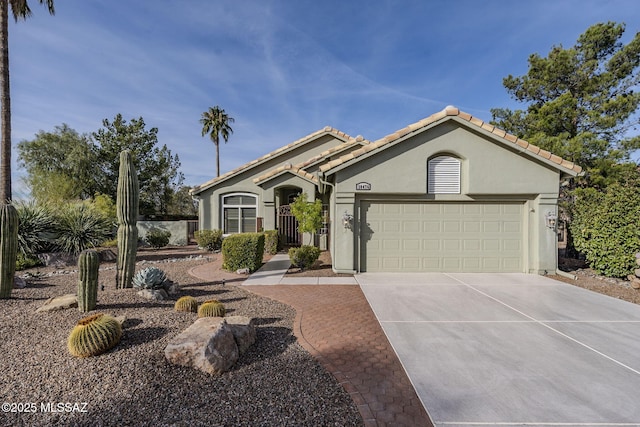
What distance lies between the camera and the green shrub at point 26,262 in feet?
31.3

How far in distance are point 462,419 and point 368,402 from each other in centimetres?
94

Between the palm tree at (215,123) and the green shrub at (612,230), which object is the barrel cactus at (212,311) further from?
the palm tree at (215,123)

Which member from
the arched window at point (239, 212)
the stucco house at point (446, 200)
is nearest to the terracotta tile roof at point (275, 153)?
the arched window at point (239, 212)

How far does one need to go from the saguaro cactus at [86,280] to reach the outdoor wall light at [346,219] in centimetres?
624

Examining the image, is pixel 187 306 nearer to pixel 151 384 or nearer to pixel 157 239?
pixel 151 384

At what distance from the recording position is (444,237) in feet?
30.5

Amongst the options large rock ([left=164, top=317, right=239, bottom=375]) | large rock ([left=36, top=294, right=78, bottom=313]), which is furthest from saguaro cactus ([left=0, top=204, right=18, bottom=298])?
large rock ([left=164, top=317, right=239, bottom=375])

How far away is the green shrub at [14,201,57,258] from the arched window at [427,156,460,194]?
14.5m

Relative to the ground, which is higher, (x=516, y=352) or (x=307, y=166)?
(x=307, y=166)

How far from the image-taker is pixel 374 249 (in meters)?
9.27

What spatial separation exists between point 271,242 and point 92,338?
391 inches

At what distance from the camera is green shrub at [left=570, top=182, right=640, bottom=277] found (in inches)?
317

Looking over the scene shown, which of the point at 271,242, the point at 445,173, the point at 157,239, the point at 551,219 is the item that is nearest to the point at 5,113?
the point at 157,239

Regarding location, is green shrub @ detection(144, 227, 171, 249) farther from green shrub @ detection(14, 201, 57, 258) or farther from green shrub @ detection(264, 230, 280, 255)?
green shrub @ detection(264, 230, 280, 255)
